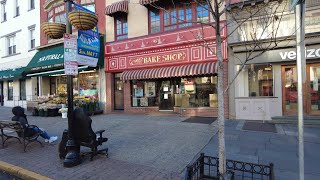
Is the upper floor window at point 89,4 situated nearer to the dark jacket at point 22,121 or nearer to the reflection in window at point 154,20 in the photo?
the reflection in window at point 154,20

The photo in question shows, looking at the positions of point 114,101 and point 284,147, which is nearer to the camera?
point 284,147

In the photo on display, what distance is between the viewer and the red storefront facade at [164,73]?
37.2 feet

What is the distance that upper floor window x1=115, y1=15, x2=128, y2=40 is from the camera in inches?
558

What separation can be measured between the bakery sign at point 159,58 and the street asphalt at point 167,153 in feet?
14.5

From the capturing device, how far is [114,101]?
14672mm

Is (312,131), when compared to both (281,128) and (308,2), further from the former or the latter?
(308,2)

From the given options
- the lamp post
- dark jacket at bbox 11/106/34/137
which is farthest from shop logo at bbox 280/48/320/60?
dark jacket at bbox 11/106/34/137

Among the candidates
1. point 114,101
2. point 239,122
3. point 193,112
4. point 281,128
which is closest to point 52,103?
point 114,101

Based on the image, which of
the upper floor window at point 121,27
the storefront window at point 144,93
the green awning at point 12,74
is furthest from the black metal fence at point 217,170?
the green awning at point 12,74

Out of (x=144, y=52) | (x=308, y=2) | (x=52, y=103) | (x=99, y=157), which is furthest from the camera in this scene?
(x=52, y=103)

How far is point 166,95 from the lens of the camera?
13086mm

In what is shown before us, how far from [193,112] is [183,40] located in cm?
373

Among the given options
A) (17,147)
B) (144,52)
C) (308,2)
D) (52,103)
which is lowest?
(17,147)

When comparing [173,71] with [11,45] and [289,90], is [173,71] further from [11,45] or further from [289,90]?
[11,45]
